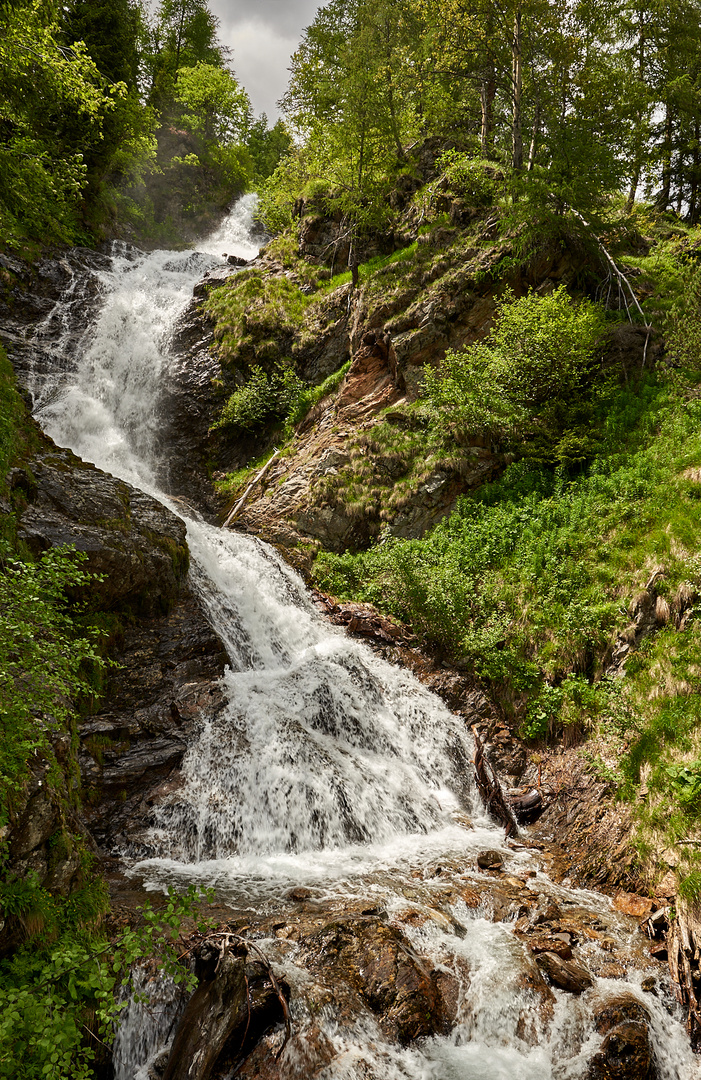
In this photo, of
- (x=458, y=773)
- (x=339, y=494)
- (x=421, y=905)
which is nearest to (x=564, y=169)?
(x=339, y=494)

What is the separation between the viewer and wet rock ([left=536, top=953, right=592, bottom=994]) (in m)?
4.66

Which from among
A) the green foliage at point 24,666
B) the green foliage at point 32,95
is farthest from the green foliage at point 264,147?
the green foliage at point 24,666

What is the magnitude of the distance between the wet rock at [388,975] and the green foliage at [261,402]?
15.2m

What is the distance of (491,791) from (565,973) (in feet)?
11.8

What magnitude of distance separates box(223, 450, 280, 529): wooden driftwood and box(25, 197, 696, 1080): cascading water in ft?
4.61

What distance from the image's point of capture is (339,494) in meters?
14.5

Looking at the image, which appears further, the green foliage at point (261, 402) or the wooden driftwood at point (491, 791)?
the green foliage at point (261, 402)

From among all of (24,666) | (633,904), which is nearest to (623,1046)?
(633,904)

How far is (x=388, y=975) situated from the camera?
15.0 feet

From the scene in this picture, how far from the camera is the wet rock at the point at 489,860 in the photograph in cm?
660

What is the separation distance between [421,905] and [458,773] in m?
3.38

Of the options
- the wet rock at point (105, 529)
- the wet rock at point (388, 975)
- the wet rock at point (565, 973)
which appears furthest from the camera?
the wet rock at point (105, 529)

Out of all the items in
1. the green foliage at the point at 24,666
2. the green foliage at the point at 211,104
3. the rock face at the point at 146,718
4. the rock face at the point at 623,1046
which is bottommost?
→ the rock face at the point at 623,1046

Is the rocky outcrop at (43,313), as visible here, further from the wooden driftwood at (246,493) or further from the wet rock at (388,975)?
the wet rock at (388,975)
